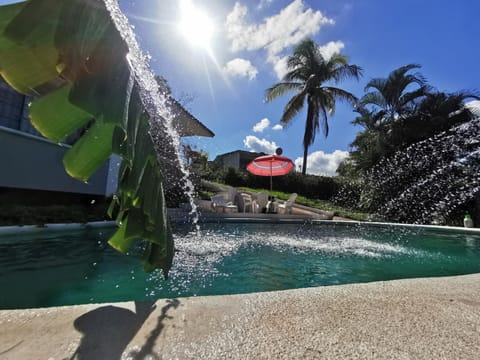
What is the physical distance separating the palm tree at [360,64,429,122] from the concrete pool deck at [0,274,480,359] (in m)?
18.9

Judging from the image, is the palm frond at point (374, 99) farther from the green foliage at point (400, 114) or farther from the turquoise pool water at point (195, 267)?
the turquoise pool water at point (195, 267)

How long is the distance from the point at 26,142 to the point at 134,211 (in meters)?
8.87

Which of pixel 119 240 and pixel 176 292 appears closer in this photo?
pixel 119 240

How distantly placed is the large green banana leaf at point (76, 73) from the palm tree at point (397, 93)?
20.5 m

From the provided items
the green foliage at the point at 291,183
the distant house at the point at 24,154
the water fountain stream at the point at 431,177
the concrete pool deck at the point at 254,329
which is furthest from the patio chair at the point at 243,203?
the concrete pool deck at the point at 254,329

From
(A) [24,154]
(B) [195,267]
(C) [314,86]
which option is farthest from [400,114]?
(A) [24,154]

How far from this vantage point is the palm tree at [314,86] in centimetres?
2289

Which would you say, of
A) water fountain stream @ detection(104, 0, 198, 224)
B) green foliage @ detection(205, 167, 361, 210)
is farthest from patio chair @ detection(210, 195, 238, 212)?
green foliage @ detection(205, 167, 361, 210)

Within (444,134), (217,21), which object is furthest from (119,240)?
(444,134)

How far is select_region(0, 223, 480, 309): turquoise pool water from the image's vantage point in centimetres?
329

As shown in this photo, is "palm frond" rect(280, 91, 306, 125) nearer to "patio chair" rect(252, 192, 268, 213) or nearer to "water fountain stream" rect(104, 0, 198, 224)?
"patio chair" rect(252, 192, 268, 213)

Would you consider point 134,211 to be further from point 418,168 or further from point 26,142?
point 418,168

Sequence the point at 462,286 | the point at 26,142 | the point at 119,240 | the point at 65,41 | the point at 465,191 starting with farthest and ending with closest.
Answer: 1. the point at 465,191
2. the point at 26,142
3. the point at 462,286
4. the point at 119,240
5. the point at 65,41

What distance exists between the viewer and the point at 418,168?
15.9 metres
